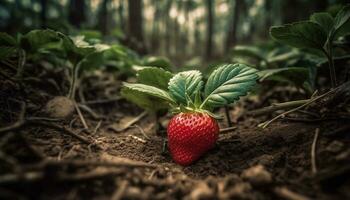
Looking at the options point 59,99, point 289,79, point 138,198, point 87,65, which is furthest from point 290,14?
point 138,198

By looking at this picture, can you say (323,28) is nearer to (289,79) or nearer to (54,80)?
(289,79)

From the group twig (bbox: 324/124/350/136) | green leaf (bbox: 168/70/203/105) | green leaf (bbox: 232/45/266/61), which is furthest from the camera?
green leaf (bbox: 232/45/266/61)

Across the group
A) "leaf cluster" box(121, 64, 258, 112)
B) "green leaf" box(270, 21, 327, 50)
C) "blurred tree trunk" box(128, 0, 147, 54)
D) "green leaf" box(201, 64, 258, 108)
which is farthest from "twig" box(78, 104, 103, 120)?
"blurred tree trunk" box(128, 0, 147, 54)

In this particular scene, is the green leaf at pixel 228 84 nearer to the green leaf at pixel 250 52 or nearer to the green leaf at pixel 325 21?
the green leaf at pixel 325 21

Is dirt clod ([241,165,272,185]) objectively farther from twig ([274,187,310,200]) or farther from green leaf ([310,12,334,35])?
green leaf ([310,12,334,35])

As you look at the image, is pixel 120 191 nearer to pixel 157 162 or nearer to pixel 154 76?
pixel 157 162

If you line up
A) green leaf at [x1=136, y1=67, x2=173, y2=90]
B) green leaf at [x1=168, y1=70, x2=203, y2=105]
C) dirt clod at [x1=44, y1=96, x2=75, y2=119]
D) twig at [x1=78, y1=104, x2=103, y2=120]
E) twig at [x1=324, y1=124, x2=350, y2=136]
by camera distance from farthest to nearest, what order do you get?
twig at [x1=78, y1=104, x2=103, y2=120]
dirt clod at [x1=44, y1=96, x2=75, y2=119]
green leaf at [x1=136, y1=67, x2=173, y2=90]
green leaf at [x1=168, y1=70, x2=203, y2=105]
twig at [x1=324, y1=124, x2=350, y2=136]

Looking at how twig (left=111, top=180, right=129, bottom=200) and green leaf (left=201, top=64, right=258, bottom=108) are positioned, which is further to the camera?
green leaf (left=201, top=64, right=258, bottom=108)

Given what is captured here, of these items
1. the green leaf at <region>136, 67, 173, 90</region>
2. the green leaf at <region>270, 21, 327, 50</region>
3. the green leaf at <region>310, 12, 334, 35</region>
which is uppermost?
the green leaf at <region>310, 12, 334, 35</region>

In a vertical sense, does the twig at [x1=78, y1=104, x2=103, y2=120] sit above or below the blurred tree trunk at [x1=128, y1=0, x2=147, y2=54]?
below
